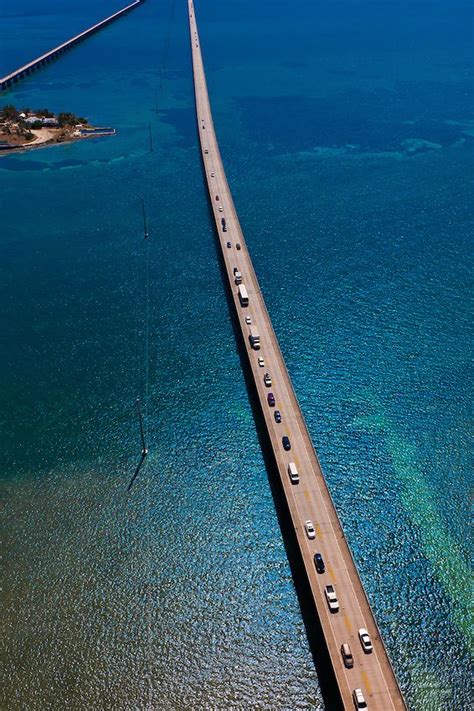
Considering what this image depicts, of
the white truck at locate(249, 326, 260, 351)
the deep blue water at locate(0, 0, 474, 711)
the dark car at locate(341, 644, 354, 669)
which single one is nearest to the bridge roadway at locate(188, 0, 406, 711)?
the dark car at locate(341, 644, 354, 669)

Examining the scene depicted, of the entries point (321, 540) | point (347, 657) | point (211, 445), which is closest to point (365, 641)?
point (347, 657)

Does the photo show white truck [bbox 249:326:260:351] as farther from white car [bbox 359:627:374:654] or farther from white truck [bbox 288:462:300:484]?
white car [bbox 359:627:374:654]

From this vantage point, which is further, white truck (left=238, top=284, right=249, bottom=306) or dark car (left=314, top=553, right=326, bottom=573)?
white truck (left=238, top=284, right=249, bottom=306)

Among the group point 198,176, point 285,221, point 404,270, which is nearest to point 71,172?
point 198,176

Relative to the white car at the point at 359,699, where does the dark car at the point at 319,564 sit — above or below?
above

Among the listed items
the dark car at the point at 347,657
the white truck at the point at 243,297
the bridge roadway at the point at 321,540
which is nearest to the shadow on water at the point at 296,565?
the bridge roadway at the point at 321,540

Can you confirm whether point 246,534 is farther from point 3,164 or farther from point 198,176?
point 3,164

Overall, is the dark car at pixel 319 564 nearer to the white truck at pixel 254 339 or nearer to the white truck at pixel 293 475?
the white truck at pixel 293 475
